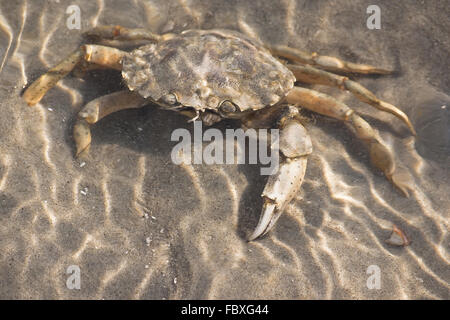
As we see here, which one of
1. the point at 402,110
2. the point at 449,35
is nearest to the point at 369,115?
the point at 402,110

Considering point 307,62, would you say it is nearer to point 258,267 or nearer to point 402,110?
point 402,110

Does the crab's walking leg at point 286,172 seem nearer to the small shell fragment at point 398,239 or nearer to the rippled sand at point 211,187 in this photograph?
the rippled sand at point 211,187

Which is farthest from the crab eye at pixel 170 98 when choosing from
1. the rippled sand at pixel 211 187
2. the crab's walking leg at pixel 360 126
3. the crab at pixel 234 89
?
the crab's walking leg at pixel 360 126

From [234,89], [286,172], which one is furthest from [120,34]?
[286,172]

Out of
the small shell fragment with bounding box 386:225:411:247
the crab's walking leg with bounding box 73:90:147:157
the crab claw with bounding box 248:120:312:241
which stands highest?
the crab's walking leg with bounding box 73:90:147:157

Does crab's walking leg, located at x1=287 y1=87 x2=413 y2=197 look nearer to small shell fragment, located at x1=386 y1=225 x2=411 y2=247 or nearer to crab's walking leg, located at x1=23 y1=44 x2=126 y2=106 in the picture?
small shell fragment, located at x1=386 y1=225 x2=411 y2=247

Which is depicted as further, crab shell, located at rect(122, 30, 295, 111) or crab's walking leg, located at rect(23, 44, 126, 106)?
crab's walking leg, located at rect(23, 44, 126, 106)

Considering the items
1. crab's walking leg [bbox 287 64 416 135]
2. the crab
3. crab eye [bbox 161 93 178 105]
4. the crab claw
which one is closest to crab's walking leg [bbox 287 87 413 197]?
the crab

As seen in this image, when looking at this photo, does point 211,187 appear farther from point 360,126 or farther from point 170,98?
point 360,126
